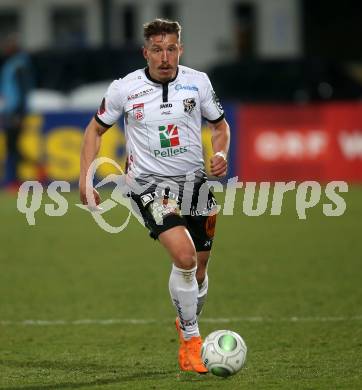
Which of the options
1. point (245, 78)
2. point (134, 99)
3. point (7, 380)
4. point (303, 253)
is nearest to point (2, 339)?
point (7, 380)

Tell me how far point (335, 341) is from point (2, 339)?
2.49 m

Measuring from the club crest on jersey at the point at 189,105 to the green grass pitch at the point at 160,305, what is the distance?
1690 mm

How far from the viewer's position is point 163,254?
1439 cm

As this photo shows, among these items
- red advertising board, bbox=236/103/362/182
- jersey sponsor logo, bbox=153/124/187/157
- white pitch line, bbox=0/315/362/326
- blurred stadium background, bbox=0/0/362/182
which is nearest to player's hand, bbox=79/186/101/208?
jersey sponsor logo, bbox=153/124/187/157

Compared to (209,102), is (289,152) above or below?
below

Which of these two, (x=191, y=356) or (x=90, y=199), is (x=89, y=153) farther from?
(x=191, y=356)

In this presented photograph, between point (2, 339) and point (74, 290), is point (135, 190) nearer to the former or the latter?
point (2, 339)

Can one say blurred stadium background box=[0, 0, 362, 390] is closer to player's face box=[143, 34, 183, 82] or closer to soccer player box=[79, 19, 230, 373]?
soccer player box=[79, 19, 230, 373]

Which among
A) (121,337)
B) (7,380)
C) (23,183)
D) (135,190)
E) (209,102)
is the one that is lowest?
(23,183)

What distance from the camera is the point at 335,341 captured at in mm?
8695

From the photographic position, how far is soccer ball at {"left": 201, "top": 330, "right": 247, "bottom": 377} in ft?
23.8

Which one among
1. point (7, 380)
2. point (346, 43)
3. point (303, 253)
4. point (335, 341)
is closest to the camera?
point (7, 380)

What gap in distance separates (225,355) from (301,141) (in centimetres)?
1331

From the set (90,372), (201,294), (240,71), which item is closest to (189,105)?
(201,294)
